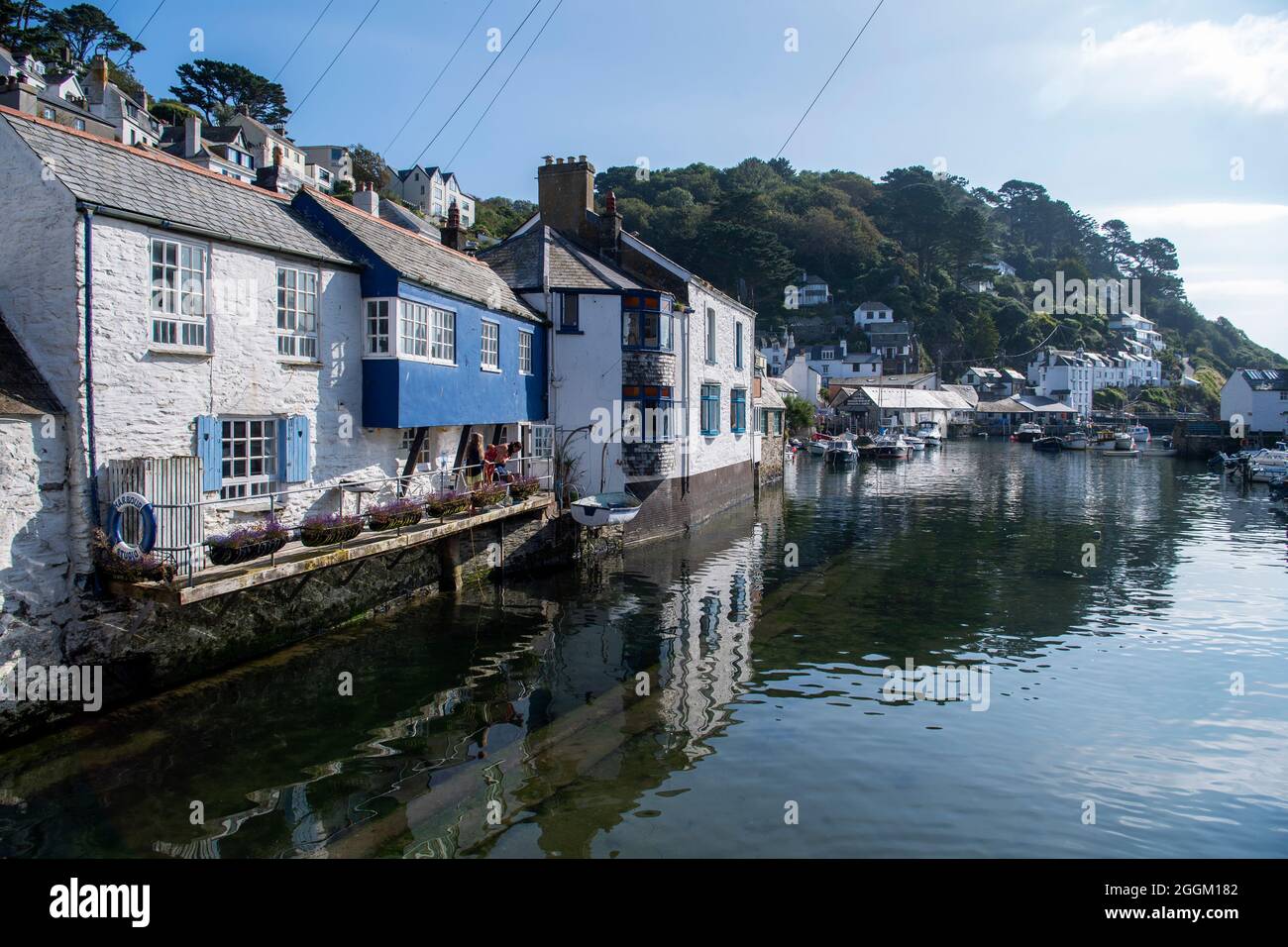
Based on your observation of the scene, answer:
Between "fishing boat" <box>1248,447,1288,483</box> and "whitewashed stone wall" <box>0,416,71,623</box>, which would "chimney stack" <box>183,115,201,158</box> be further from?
"fishing boat" <box>1248,447,1288,483</box>

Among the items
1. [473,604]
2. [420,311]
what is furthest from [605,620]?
[420,311]

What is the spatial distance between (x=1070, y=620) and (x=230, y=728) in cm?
1772

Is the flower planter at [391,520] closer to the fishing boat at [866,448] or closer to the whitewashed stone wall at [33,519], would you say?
the whitewashed stone wall at [33,519]

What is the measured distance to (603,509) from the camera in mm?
24328

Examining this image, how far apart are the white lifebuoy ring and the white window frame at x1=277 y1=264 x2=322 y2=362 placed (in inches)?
179

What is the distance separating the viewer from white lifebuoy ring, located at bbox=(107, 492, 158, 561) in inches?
475

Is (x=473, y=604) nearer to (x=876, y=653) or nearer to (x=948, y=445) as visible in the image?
(x=876, y=653)

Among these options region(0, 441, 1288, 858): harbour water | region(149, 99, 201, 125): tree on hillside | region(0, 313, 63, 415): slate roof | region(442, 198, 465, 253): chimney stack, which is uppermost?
region(149, 99, 201, 125): tree on hillside

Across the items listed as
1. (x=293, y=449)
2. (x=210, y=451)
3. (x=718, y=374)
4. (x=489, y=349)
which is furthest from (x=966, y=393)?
(x=210, y=451)

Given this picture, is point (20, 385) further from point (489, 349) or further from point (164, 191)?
point (489, 349)

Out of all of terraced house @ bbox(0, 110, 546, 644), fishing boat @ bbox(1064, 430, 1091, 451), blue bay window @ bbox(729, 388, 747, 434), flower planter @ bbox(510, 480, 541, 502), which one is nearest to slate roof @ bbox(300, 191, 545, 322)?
terraced house @ bbox(0, 110, 546, 644)

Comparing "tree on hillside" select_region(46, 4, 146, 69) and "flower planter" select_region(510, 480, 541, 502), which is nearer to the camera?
"flower planter" select_region(510, 480, 541, 502)

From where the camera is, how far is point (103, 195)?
41.1ft

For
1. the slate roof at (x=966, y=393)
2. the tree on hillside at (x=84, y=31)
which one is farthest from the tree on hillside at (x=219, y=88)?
the slate roof at (x=966, y=393)
